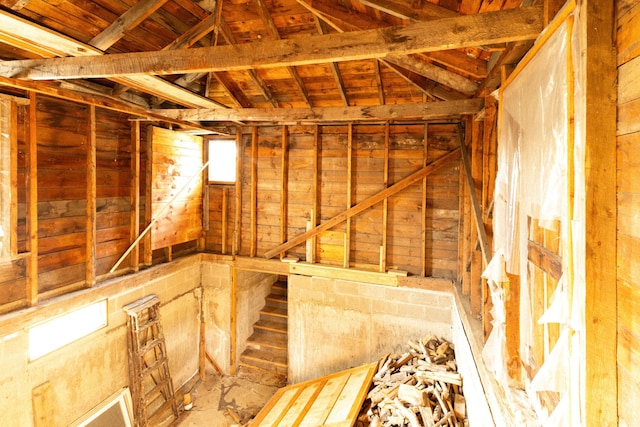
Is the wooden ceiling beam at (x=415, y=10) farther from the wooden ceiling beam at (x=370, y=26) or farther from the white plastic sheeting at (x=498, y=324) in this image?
the white plastic sheeting at (x=498, y=324)

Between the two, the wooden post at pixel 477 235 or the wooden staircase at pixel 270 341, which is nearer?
the wooden post at pixel 477 235

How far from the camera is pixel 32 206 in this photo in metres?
3.23

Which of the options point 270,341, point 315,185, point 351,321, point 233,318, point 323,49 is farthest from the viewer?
point 270,341

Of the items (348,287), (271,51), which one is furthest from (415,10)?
(348,287)

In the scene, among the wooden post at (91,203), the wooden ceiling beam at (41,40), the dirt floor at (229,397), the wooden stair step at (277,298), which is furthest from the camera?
the wooden stair step at (277,298)

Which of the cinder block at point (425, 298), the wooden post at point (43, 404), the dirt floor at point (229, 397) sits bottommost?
the dirt floor at point (229, 397)

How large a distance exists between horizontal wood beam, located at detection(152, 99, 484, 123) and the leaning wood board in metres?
3.25

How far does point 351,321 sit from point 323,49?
392cm

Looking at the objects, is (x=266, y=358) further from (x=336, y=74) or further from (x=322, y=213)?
(x=336, y=74)

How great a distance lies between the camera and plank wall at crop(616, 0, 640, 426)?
1.02 m

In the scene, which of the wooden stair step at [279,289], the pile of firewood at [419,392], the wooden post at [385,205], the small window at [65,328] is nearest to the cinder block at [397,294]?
the wooden post at [385,205]

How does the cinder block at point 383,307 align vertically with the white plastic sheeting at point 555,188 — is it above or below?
below

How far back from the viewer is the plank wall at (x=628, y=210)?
1.02 meters

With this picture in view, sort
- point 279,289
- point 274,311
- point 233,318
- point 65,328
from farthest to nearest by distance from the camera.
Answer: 1. point 279,289
2. point 274,311
3. point 233,318
4. point 65,328
